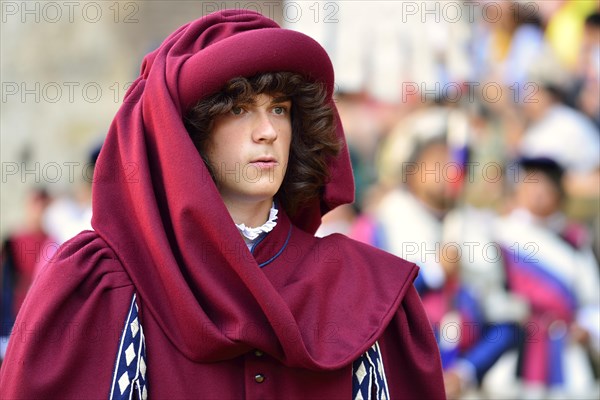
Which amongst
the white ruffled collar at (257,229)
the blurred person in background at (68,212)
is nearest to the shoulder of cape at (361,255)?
the white ruffled collar at (257,229)

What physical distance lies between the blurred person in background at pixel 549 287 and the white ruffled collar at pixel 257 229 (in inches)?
128

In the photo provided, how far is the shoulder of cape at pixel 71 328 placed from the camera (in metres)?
2.38

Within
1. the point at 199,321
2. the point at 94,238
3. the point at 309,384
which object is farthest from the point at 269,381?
the point at 94,238

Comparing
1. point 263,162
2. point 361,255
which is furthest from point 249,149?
point 361,255

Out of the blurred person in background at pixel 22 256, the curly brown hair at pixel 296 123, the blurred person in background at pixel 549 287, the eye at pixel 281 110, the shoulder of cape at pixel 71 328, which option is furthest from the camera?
the blurred person in background at pixel 22 256

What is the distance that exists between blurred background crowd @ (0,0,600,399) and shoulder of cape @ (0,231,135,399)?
350cm

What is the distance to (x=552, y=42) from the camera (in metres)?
5.73

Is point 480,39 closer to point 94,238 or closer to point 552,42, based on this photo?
point 552,42

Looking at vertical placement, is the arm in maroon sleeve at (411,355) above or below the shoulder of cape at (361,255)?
below

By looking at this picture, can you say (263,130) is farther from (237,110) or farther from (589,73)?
(589,73)

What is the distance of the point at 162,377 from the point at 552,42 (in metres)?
3.97

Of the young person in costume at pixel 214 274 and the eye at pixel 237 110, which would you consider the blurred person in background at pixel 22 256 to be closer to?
the young person in costume at pixel 214 274

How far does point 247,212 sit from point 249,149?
221mm

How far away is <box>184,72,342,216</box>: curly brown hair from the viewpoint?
258cm
